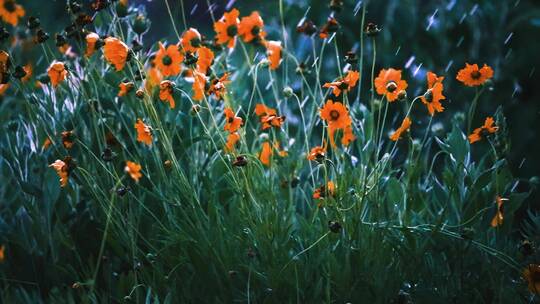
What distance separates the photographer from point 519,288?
4.97ft

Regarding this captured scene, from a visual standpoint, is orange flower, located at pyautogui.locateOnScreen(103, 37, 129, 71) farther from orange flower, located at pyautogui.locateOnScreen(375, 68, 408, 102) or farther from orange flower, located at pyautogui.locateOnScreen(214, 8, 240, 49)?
orange flower, located at pyautogui.locateOnScreen(375, 68, 408, 102)

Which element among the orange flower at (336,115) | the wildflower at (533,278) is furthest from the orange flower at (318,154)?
the wildflower at (533,278)

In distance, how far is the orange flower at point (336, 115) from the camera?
149cm

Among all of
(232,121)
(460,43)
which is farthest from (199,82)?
(460,43)

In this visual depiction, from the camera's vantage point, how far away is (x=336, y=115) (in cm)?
150

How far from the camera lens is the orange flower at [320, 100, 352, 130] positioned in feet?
4.90

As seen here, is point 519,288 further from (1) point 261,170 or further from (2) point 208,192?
(2) point 208,192

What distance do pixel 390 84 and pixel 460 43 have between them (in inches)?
72.5

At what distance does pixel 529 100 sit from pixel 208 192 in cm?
191

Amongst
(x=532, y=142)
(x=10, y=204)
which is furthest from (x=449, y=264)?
(x=532, y=142)

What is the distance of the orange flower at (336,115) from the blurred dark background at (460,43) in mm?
1557

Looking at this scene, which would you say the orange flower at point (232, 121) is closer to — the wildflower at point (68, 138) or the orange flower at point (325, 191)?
the orange flower at point (325, 191)

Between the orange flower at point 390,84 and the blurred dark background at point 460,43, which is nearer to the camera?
the orange flower at point 390,84

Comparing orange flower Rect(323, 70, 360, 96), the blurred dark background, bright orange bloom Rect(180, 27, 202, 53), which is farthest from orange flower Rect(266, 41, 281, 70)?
the blurred dark background
